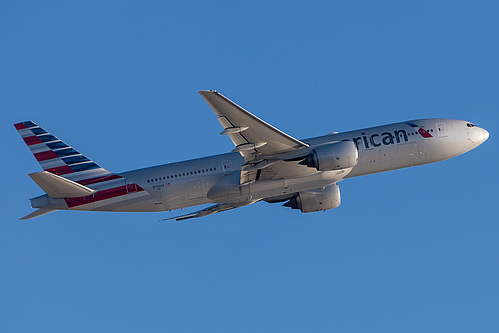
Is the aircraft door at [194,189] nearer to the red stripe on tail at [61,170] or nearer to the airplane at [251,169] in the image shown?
the airplane at [251,169]

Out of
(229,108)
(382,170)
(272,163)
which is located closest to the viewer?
(229,108)

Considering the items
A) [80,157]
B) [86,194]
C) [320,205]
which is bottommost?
[320,205]

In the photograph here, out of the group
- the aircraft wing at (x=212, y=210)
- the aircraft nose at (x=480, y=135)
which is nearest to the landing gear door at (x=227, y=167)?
the aircraft wing at (x=212, y=210)

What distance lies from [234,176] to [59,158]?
43.1 ft

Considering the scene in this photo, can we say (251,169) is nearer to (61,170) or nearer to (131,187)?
(131,187)

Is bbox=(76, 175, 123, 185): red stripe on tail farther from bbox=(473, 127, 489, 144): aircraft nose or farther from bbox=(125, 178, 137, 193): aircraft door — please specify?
bbox=(473, 127, 489, 144): aircraft nose

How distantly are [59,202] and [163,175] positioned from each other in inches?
287

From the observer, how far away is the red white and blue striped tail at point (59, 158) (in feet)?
145

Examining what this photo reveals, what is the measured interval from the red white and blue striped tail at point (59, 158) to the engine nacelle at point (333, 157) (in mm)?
14417

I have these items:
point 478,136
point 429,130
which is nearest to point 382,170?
point 429,130

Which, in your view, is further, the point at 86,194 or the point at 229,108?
the point at 86,194

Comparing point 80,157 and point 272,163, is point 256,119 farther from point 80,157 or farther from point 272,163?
point 80,157

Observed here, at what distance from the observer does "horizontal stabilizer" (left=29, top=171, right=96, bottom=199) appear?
38.3m

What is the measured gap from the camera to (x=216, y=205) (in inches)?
1853
